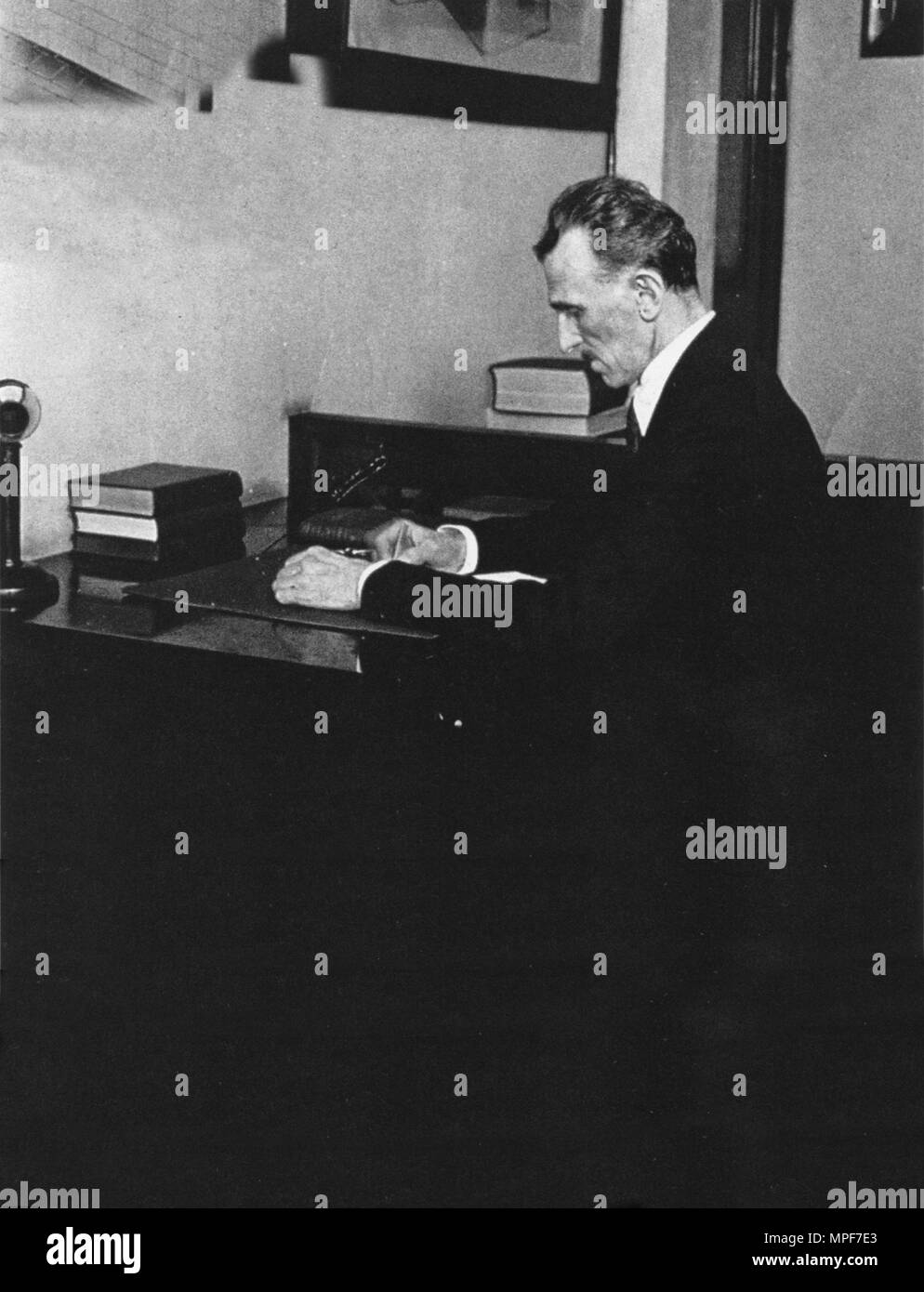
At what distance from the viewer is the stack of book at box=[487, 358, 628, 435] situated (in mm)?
3152

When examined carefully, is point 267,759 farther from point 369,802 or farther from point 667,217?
point 667,217

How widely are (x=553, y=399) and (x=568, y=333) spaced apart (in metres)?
0.98

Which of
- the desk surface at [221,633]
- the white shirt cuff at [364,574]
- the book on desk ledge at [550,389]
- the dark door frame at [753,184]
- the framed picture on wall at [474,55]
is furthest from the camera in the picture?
the dark door frame at [753,184]

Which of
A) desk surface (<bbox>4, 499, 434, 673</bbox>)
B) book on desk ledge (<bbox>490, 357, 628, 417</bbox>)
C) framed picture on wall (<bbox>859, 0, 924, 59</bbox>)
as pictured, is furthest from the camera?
framed picture on wall (<bbox>859, 0, 924, 59</bbox>)

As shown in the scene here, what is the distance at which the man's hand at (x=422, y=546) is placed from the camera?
91.3 inches

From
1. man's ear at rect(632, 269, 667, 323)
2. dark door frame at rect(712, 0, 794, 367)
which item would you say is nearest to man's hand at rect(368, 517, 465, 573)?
man's ear at rect(632, 269, 667, 323)

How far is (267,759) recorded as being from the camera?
75.4 inches

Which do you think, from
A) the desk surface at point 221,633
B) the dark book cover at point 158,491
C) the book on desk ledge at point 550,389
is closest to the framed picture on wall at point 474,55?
the book on desk ledge at point 550,389

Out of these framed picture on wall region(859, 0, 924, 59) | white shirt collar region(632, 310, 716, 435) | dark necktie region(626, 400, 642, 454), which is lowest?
dark necktie region(626, 400, 642, 454)

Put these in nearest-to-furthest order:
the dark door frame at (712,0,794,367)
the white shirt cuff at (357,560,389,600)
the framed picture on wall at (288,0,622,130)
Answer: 1. the white shirt cuff at (357,560,389,600)
2. the framed picture on wall at (288,0,622,130)
3. the dark door frame at (712,0,794,367)

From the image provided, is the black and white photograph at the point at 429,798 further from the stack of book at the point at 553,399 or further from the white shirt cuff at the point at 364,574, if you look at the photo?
the stack of book at the point at 553,399

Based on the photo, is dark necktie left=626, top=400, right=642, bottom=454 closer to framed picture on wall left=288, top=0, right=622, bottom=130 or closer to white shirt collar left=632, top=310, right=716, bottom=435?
white shirt collar left=632, top=310, right=716, bottom=435

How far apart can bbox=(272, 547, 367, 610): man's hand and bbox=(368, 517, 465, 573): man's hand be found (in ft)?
0.82
